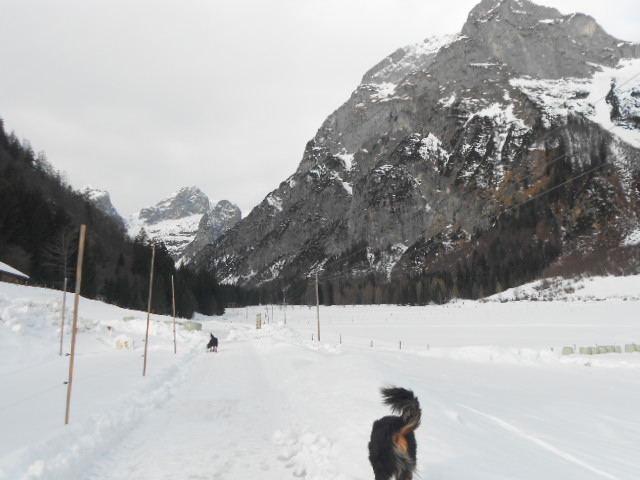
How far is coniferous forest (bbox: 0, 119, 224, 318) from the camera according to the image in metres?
50.4

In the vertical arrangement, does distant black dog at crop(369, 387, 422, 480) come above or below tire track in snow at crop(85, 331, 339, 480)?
above

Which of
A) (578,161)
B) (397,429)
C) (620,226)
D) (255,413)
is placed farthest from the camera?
(578,161)

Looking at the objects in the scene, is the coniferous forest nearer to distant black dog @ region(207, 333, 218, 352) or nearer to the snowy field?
distant black dog @ region(207, 333, 218, 352)

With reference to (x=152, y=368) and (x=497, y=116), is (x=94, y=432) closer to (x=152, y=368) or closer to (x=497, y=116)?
(x=152, y=368)

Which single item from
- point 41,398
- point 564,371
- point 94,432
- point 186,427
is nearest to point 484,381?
point 564,371

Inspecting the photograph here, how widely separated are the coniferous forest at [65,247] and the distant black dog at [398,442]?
28506mm

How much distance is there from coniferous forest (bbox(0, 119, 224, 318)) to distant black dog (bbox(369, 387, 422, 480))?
28.5 meters

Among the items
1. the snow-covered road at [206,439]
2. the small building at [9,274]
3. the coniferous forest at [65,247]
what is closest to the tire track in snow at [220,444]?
the snow-covered road at [206,439]

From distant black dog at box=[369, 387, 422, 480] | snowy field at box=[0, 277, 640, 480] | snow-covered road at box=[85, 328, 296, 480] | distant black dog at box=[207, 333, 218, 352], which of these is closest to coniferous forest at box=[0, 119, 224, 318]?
distant black dog at box=[207, 333, 218, 352]

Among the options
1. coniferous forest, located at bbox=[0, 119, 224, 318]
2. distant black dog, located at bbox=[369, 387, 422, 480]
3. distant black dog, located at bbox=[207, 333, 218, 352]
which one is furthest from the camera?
coniferous forest, located at bbox=[0, 119, 224, 318]

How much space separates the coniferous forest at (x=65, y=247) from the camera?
50.4 metres

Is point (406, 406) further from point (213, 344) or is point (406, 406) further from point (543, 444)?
point (213, 344)

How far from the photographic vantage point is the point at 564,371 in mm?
19344

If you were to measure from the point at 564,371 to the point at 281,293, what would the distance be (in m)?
179
